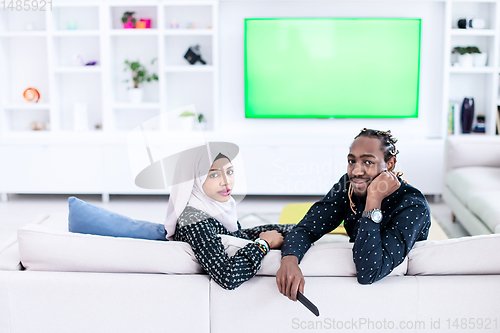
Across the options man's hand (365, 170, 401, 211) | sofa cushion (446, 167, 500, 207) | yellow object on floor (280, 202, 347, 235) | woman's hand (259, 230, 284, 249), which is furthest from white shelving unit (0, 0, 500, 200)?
man's hand (365, 170, 401, 211)

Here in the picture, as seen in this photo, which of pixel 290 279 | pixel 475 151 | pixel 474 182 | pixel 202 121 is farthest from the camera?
pixel 202 121

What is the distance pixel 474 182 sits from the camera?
3.21 m

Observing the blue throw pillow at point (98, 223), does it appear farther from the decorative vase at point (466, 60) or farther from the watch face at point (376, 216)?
the decorative vase at point (466, 60)

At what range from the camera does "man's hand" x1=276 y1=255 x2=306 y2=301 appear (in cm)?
123

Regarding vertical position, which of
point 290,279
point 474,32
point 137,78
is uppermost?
point 474,32

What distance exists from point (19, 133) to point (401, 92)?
3516mm

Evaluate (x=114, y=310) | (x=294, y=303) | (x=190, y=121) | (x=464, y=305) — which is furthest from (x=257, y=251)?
(x=190, y=121)

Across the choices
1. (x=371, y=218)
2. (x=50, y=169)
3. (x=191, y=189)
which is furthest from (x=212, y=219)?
(x=50, y=169)

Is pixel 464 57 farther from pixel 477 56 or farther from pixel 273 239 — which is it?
pixel 273 239

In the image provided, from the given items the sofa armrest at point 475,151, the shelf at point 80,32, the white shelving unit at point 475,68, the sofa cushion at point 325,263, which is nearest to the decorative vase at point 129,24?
the shelf at point 80,32

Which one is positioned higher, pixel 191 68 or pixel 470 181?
pixel 191 68

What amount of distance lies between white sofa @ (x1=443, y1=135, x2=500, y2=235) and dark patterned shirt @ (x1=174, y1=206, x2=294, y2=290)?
176 cm

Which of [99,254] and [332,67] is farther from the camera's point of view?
[332,67]

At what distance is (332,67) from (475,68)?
1234 millimetres
